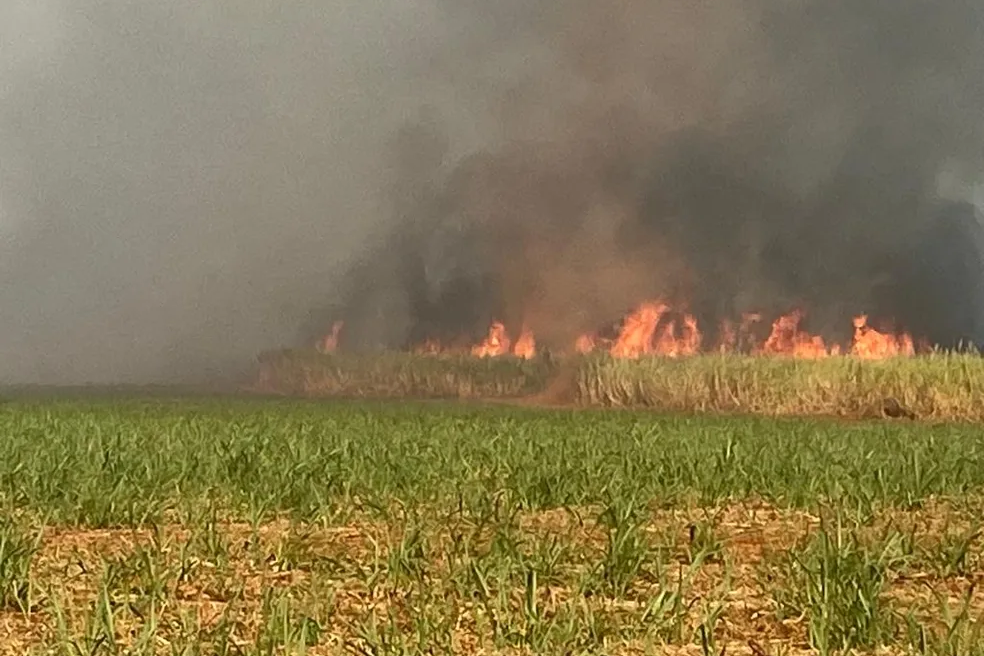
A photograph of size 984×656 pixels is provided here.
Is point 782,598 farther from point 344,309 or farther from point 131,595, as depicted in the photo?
point 344,309

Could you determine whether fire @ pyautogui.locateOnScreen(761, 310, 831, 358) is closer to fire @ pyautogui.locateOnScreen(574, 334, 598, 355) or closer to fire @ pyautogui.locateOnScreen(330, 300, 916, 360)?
fire @ pyautogui.locateOnScreen(330, 300, 916, 360)

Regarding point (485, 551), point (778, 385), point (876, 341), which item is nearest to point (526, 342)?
point (876, 341)

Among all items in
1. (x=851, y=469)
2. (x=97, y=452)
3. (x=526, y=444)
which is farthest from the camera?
(x=526, y=444)

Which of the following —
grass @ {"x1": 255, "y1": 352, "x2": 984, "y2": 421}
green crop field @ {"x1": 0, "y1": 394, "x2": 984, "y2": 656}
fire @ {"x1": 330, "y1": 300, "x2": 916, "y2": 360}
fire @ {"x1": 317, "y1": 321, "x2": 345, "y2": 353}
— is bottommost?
green crop field @ {"x1": 0, "y1": 394, "x2": 984, "y2": 656}

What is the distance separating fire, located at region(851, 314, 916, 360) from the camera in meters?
47.2

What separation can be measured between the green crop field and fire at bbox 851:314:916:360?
1437 inches

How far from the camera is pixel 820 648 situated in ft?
15.6

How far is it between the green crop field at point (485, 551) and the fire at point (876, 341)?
120ft

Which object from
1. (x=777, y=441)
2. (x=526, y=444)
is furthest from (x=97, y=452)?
(x=777, y=441)

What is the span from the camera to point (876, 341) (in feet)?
157

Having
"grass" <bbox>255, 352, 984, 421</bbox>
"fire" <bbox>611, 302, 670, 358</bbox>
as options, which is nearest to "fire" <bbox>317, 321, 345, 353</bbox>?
"fire" <bbox>611, 302, 670, 358</bbox>

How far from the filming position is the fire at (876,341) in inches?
1856

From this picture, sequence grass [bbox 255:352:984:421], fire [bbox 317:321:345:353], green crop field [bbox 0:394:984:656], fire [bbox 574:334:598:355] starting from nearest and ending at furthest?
green crop field [bbox 0:394:984:656], grass [bbox 255:352:984:421], fire [bbox 574:334:598:355], fire [bbox 317:321:345:353]

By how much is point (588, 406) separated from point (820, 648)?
81.5 ft
